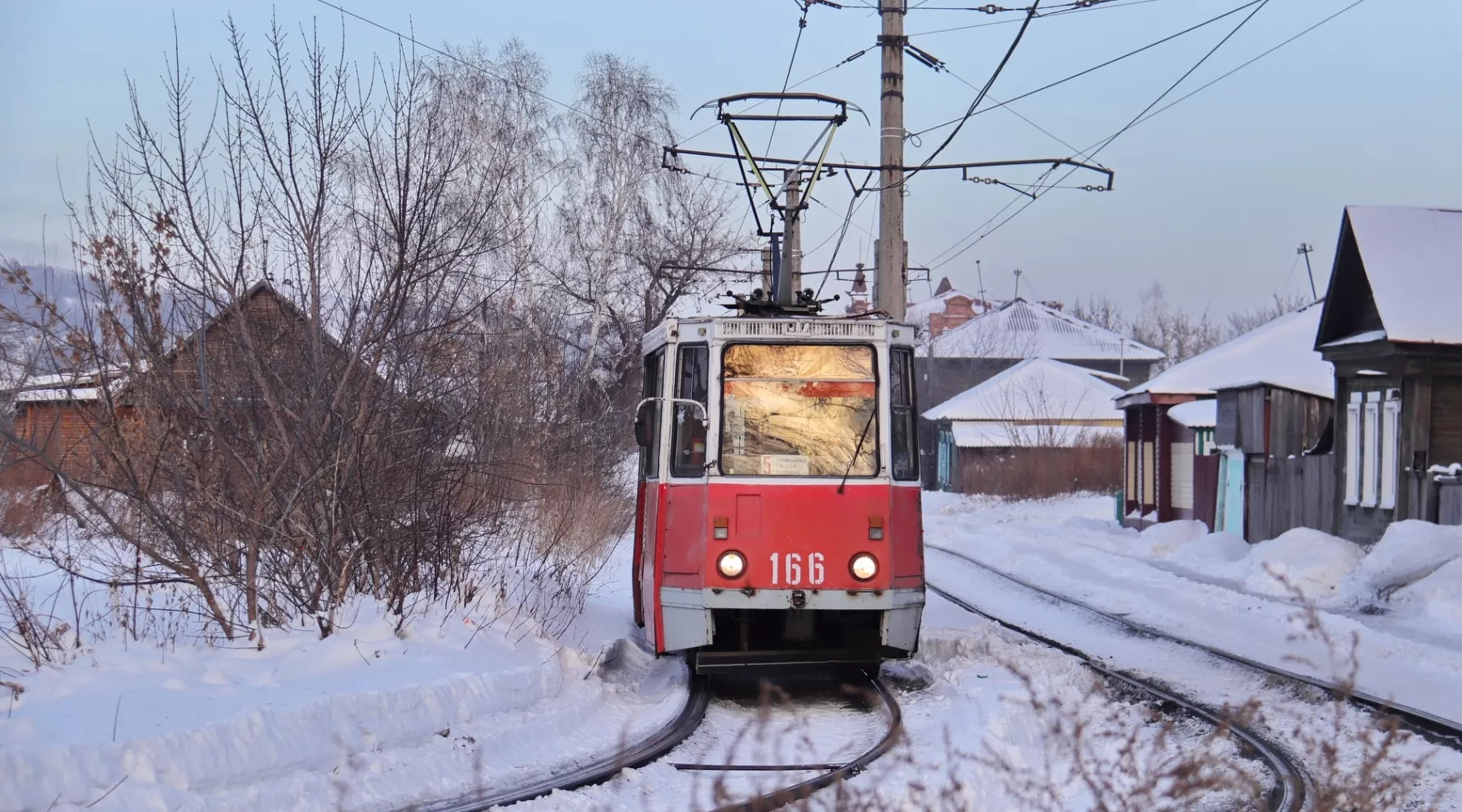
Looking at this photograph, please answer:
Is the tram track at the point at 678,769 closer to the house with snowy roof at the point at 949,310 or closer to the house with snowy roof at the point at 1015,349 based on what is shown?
the house with snowy roof at the point at 1015,349

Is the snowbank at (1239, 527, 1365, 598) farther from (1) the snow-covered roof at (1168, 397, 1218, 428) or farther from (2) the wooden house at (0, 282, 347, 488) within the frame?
(2) the wooden house at (0, 282, 347, 488)

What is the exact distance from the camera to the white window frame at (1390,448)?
19000 millimetres

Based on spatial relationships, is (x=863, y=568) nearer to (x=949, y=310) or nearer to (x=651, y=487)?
(x=651, y=487)

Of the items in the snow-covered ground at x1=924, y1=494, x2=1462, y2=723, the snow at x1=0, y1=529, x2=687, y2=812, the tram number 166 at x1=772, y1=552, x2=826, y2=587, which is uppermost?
the tram number 166 at x1=772, y1=552, x2=826, y2=587

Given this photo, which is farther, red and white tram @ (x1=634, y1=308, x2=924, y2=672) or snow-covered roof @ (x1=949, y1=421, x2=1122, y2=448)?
snow-covered roof @ (x1=949, y1=421, x2=1122, y2=448)

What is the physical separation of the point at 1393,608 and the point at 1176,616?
90.1 inches

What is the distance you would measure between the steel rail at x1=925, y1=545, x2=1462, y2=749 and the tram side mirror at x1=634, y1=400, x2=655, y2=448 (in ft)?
15.2

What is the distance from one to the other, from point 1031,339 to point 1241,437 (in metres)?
61.3

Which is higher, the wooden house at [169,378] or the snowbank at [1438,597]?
the wooden house at [169,378]

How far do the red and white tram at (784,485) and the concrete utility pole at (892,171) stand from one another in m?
A: 7.77

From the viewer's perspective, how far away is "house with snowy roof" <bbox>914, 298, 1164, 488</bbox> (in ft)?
269

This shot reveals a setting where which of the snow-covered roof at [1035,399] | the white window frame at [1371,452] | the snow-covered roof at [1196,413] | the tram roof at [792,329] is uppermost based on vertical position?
the snow-covered roof at [1035,399]

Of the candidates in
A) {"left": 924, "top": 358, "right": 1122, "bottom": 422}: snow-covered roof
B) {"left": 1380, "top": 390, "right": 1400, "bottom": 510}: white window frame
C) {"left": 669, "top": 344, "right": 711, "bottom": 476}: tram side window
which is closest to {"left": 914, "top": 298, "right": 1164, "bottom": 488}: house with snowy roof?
{"left": 924, "top": 358, "right": 1122, "bottom": 422}: snow-covered roof

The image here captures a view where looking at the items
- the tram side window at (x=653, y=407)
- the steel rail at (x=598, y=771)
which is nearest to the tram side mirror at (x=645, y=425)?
the tram side window at (x=653, y=407)
